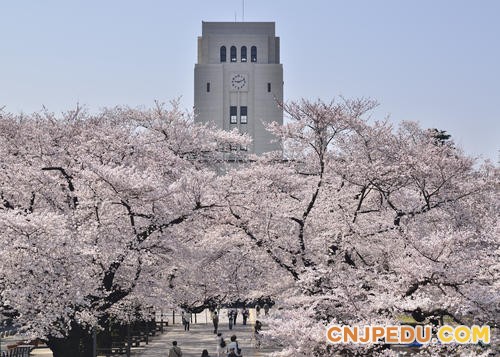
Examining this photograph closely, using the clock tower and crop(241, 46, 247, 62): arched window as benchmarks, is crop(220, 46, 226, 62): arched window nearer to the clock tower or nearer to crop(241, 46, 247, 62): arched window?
the clock tower

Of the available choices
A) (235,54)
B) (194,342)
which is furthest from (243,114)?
(194,342)

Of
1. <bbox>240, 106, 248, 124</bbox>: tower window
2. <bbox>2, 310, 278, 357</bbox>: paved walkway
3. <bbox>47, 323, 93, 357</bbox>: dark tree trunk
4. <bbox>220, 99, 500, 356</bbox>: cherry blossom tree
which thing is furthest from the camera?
<bbox>240, 106, 248, 124</bbox>: tower window

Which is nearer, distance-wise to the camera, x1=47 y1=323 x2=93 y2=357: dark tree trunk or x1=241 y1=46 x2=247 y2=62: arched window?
x1=47 y1=323 x2=93 y2=357: dark tree trunk

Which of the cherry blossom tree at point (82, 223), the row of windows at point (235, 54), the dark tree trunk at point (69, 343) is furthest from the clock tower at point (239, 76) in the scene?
the dark tree trunk at point (69, 343)

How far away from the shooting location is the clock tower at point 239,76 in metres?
103

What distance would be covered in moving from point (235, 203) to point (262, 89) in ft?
275

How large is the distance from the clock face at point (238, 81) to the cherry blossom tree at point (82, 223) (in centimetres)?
7723

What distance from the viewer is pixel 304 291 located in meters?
19.9

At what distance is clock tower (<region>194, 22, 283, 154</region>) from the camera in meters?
103

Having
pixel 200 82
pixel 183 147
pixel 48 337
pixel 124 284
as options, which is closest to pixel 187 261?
pixel 124 284

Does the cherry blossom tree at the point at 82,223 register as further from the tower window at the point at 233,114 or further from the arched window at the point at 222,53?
the arched window at the point at 222,53

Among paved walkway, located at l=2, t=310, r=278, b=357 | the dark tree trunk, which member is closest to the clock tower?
paved walkway, located at l=2, t=310, r=278, b=357

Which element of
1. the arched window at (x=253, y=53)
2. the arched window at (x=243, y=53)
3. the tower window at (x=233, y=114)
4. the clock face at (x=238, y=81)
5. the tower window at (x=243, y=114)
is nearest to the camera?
the tower window at (x=243, y=114)

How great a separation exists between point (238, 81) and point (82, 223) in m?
84.7
